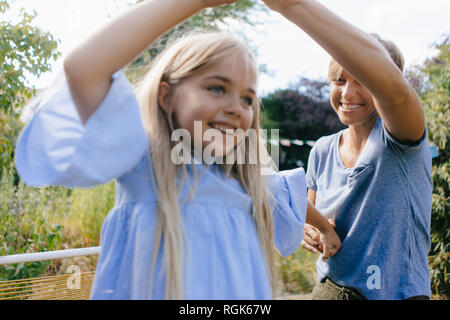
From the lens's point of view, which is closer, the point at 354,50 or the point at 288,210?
the point at 354,50

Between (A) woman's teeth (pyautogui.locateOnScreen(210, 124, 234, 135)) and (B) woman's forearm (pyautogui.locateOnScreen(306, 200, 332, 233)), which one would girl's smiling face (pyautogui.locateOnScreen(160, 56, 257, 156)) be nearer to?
(A) woman's teeth (pyautogui.locateOnScreen(210, 124, 234, 135))

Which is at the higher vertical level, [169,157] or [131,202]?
[169,157]

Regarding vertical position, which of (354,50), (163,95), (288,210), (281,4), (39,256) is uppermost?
(281,4)

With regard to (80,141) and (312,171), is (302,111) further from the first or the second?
(80,141)

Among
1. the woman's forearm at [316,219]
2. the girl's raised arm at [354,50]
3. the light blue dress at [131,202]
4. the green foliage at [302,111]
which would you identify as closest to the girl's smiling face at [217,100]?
the light blue dress at [131,202]

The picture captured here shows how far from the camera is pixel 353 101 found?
171cm

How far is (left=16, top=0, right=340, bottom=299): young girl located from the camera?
3.34ft

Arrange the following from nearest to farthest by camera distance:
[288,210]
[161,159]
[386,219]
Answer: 1. [161,159]
2. [288,210]
3. [386,219]

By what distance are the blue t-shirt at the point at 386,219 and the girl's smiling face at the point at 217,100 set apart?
629mm

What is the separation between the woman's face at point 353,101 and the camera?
169cm

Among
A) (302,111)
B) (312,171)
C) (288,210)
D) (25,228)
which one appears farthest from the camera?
(302,111)

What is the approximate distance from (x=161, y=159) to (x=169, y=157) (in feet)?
0.09

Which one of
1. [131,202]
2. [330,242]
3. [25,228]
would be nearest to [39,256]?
[131,202]

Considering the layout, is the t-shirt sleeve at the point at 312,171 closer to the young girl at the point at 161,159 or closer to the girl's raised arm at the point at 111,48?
the young girl at the point at 161,159
